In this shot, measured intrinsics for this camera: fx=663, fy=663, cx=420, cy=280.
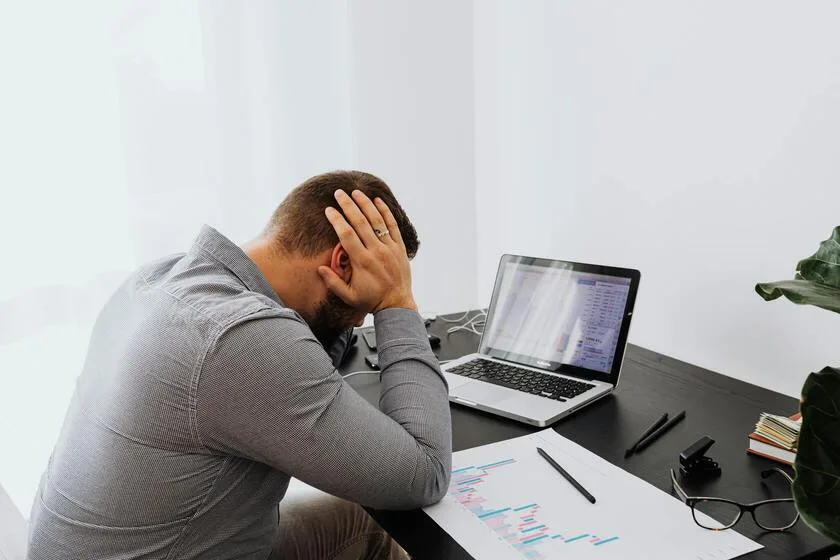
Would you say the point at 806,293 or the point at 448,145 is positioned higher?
the point at 448,145

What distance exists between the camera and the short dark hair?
1.03 metres

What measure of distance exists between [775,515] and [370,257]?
0.67 m

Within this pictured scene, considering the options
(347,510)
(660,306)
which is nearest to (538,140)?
(660,306)

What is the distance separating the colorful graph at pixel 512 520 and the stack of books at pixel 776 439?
0.35 meters

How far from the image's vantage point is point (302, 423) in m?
0.81

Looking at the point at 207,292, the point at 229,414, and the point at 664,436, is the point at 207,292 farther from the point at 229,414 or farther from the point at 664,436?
the point at 664,436

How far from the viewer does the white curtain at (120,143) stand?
1851 millimetres

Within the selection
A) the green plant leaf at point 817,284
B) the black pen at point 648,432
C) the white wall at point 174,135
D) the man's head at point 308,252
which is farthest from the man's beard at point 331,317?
the white wall at point 174,135

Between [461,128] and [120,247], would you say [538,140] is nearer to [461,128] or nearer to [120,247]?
[461,128]

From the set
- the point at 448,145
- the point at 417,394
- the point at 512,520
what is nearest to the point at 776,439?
the point at 512,520

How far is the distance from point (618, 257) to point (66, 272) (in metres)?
1.57

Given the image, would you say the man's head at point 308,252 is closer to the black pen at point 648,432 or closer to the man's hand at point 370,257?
the man's hand at point 370,257

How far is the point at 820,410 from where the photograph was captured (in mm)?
671

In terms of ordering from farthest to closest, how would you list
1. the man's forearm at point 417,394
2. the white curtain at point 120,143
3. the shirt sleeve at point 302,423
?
the white curtain at point 120,143 < the man's forearm at point 417,394 < the shirt sleeve at point 302,423
